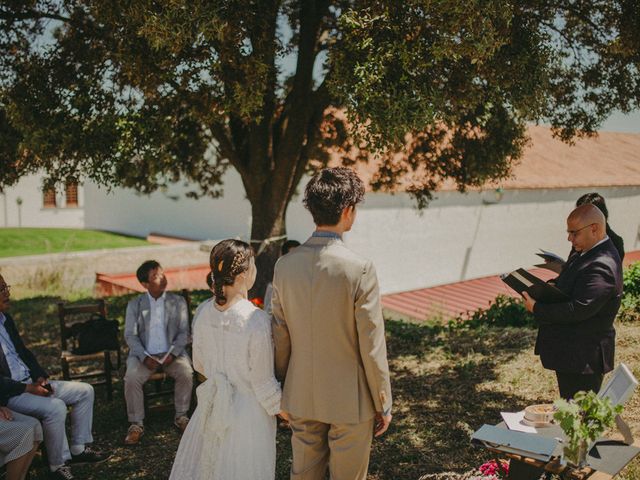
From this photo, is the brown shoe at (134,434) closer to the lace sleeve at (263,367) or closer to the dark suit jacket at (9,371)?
the dark suit jacket at (9,371)

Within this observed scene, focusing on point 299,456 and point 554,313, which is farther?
point 554,313

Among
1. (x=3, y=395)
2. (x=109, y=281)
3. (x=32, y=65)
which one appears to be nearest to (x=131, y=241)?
(x=109, y=281)

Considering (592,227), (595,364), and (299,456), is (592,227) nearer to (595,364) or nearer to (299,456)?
(595,364)

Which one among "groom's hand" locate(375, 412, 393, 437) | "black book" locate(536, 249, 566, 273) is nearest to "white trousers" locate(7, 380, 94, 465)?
"groom's hand" locate(375, 412, 393, 437)

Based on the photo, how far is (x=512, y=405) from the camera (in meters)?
6.00

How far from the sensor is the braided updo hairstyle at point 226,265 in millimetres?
3561

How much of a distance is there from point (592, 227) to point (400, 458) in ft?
7.89

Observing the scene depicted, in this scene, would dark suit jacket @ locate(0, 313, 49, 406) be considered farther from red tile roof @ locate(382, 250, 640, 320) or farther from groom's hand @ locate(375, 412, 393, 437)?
red tile roof @ locate(382, 250, 640, 320)

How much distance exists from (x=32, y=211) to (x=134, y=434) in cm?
3515

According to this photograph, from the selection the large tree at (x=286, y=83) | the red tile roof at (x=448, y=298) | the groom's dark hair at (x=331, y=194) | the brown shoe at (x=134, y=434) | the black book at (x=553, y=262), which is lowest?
the red tile roof at (x=448, y=298)

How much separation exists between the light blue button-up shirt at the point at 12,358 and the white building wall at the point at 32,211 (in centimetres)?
3238

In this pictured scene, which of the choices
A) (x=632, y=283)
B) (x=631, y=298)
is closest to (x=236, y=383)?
(x=631, y=298)

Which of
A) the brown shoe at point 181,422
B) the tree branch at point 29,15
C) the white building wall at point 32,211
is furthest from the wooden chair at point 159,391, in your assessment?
the white building wall at point 32,211

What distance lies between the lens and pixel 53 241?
28500mm
